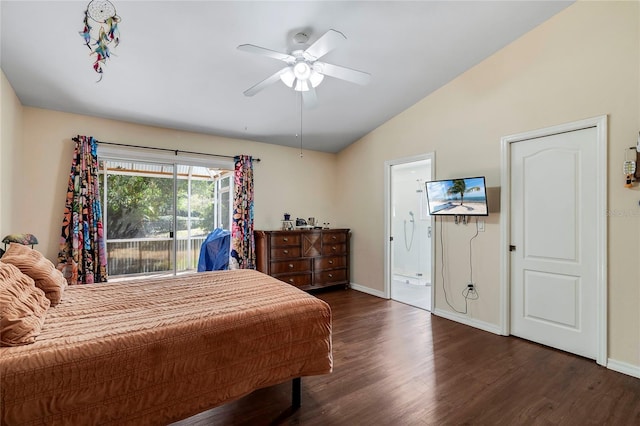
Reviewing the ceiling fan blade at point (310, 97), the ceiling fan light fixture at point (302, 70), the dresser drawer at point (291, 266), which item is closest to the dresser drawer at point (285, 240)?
the dresser drawer at point (291, 266)

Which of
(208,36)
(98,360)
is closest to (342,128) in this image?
(208,36)

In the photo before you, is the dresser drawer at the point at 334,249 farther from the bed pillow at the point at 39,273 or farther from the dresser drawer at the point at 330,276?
the bed pillow at the point at 39,273

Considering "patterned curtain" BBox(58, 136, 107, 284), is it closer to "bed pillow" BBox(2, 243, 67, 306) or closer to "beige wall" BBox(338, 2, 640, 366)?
"bed pillow" BBox(2, 243, 67, 306)

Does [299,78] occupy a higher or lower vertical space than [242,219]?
higher

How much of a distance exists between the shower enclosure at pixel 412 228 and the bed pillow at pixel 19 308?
4926 mm

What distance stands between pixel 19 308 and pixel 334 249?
401cm

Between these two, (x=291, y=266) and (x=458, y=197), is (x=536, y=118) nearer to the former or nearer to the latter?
(x=458, y=197)

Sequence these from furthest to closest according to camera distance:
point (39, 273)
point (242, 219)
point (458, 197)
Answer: point (242, 219), point (458, 197), point (39, 273)

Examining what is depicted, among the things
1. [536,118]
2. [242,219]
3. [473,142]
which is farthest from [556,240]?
[242,219]

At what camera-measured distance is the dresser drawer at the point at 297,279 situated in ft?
Result: 14.9

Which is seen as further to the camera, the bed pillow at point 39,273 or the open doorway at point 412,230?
the open doorway at point 412,230

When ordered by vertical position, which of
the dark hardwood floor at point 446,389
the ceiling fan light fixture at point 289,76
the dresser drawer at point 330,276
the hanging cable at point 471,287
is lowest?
the dark hardwood floor at point 446,389

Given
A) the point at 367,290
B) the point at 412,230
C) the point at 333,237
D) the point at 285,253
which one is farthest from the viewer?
the point at 412,230

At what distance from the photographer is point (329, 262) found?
4.97 m
